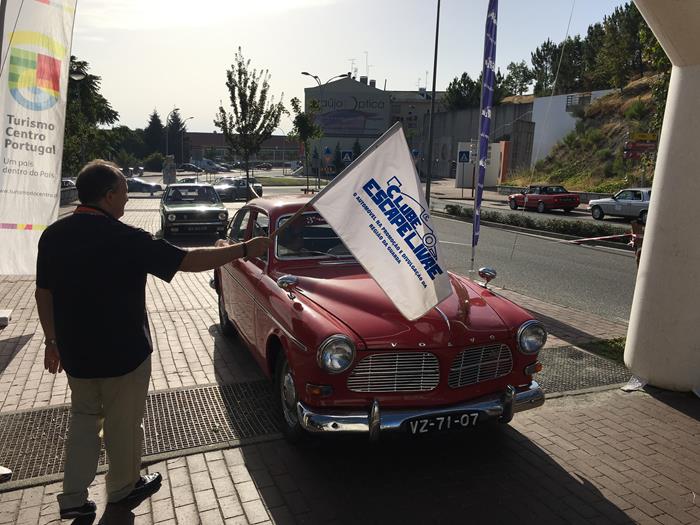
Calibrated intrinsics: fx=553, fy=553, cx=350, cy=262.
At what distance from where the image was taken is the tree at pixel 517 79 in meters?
96.2

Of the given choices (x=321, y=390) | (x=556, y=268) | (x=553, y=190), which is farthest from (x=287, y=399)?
(x=553, y=190)

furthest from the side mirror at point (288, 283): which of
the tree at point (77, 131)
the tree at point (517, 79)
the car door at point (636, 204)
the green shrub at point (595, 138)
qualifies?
the tree at point (517, 79)

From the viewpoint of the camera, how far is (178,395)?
5.00 meters

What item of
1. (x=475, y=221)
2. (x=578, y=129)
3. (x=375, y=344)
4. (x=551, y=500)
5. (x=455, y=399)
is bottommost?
(x=551, y=500)

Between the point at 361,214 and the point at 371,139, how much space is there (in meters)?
81.1

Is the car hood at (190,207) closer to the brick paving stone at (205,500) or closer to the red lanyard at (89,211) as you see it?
the brick paving stone at (205,500)

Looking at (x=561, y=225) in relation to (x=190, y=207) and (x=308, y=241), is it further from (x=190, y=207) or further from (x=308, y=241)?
(x=308, y=241)

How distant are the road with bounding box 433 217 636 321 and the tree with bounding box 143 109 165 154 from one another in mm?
89690

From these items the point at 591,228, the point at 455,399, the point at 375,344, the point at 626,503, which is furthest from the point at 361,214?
the point at 591,228

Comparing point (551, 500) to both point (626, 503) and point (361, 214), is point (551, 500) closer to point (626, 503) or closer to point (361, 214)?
point (626, 503)

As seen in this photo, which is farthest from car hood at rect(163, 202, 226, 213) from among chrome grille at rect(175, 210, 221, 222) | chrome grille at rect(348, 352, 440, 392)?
chrome grille at rect(348, 352, 440, 392)

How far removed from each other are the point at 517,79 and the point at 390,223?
105 meters

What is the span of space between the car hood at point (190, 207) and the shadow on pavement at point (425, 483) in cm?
1252

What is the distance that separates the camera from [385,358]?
360cm
